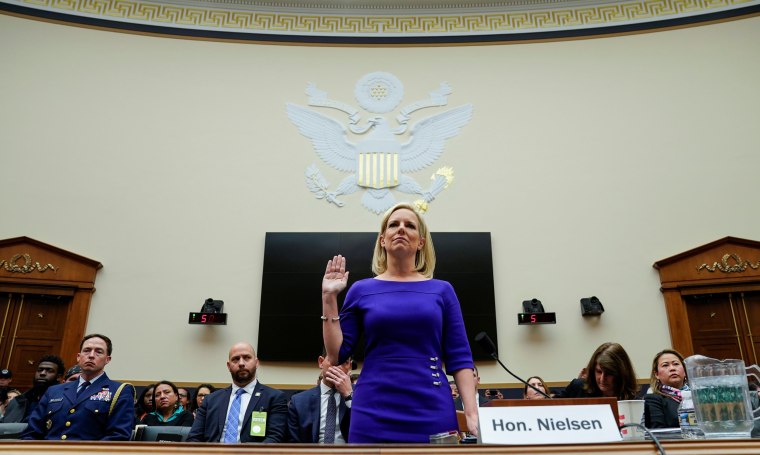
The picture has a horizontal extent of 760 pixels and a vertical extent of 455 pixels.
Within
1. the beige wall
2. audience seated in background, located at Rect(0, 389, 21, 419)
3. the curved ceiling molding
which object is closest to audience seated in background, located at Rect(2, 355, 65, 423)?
audience seated in background, located at Rect(0, 389, 21, 419)

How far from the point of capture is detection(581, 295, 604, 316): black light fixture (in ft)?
19.6

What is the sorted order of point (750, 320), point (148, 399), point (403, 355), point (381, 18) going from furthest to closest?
point (381, 18)
point (750, 320)
point (148, 399)
point (403, 355)

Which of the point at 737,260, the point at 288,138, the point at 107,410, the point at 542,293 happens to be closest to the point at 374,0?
the point at 288,138

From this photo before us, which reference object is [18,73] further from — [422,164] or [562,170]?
[562,170]

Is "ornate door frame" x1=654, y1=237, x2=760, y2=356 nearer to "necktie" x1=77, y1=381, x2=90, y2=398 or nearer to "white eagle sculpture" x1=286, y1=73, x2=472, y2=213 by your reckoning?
"white eagle sculpture" x1=286, y1=73, x2=472, y2=213

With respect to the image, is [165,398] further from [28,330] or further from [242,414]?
[28,330]

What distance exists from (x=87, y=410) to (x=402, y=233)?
217cm

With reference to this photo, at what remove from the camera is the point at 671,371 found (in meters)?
2.83

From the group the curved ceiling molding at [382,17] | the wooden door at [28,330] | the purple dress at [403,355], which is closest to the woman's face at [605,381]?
the purple dress at [403,355]

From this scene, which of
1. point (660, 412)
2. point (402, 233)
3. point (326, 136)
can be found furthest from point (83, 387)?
point (326, 136)

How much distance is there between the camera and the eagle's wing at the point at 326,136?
6.85 m

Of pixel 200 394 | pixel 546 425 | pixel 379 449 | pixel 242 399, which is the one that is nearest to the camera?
pixel 379 449

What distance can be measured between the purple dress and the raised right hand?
80 millimetres

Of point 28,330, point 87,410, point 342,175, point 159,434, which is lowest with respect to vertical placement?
point 159,434
